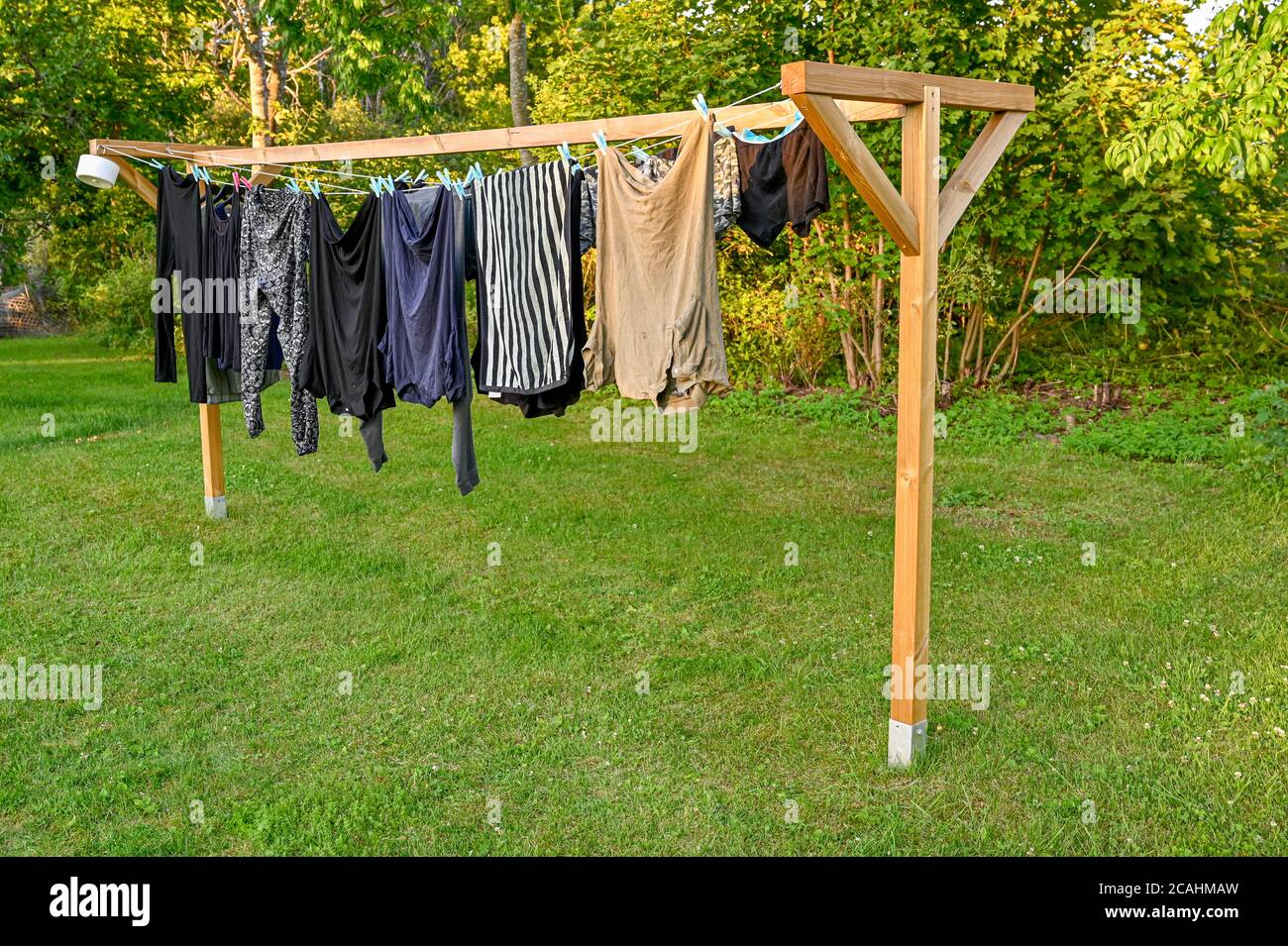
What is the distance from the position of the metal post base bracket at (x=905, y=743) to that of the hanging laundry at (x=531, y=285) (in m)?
2.08

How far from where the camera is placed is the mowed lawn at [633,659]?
11.9 ft

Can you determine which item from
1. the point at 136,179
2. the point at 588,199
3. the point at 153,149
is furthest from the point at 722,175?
the point at 136,179

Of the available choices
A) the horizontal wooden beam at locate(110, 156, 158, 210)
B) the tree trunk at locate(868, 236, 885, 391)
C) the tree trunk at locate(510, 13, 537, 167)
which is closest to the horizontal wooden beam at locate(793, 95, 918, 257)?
the horizontal wooden beam at locate(110, 156, 158, 210)

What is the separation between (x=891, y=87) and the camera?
3570 mm

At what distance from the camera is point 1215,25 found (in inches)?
217

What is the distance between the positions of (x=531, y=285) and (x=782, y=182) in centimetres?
126

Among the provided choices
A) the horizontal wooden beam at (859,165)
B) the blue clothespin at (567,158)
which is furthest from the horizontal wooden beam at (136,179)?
the horizontal wooden beam at (859,165)

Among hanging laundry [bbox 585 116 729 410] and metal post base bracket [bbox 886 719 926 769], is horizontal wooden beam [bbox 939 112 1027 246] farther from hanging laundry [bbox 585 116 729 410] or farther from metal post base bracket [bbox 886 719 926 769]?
metal post base bracket [bbox 886 719 926 769]

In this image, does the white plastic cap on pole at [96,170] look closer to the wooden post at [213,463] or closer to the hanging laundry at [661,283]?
the wooden post at [213,463]

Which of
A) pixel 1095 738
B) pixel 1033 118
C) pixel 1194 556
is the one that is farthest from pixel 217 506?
pixel 1033 118

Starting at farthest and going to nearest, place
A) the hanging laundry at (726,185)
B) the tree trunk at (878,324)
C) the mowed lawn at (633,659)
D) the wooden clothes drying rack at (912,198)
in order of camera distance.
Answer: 1. the tree trunk at (878,324)
2. the hanging laundry at (726,185)
3. the mowed lawn at (633,659)
4. the wooden clothes drying rack at (912,198)

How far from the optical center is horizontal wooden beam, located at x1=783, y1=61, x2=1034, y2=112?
3287mm

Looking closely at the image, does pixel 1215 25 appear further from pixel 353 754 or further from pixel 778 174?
pixel 353 754

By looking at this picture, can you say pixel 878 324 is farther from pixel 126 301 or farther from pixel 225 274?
pixel 126 301
